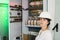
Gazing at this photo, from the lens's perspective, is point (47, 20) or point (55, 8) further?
point (55, 8)

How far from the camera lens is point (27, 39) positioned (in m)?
4.19

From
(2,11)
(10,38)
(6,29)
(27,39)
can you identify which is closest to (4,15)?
(2,11)

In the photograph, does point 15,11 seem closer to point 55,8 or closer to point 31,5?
point 31,5

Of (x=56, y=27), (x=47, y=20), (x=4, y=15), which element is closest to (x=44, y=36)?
(x=47, y=20)

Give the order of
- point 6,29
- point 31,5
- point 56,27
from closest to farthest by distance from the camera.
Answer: point 56,27
point 6,29
point 31,5

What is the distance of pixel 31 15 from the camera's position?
163 inches

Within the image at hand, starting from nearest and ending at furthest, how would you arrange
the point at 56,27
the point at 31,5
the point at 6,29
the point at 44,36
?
the point at 44,36
the point at 56,27
the point at 6,29
the point at 31,5

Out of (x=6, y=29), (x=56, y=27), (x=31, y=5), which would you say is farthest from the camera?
(x=31, y=5)

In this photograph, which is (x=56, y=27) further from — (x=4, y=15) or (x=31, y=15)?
(x=4, y=15)

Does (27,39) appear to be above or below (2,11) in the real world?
below

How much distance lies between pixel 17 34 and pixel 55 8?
1336mm

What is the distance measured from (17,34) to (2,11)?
2.92 feet

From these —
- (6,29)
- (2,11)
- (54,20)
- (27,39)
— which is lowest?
(27,39)

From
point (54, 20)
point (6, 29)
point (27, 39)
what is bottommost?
point (27, 39)
